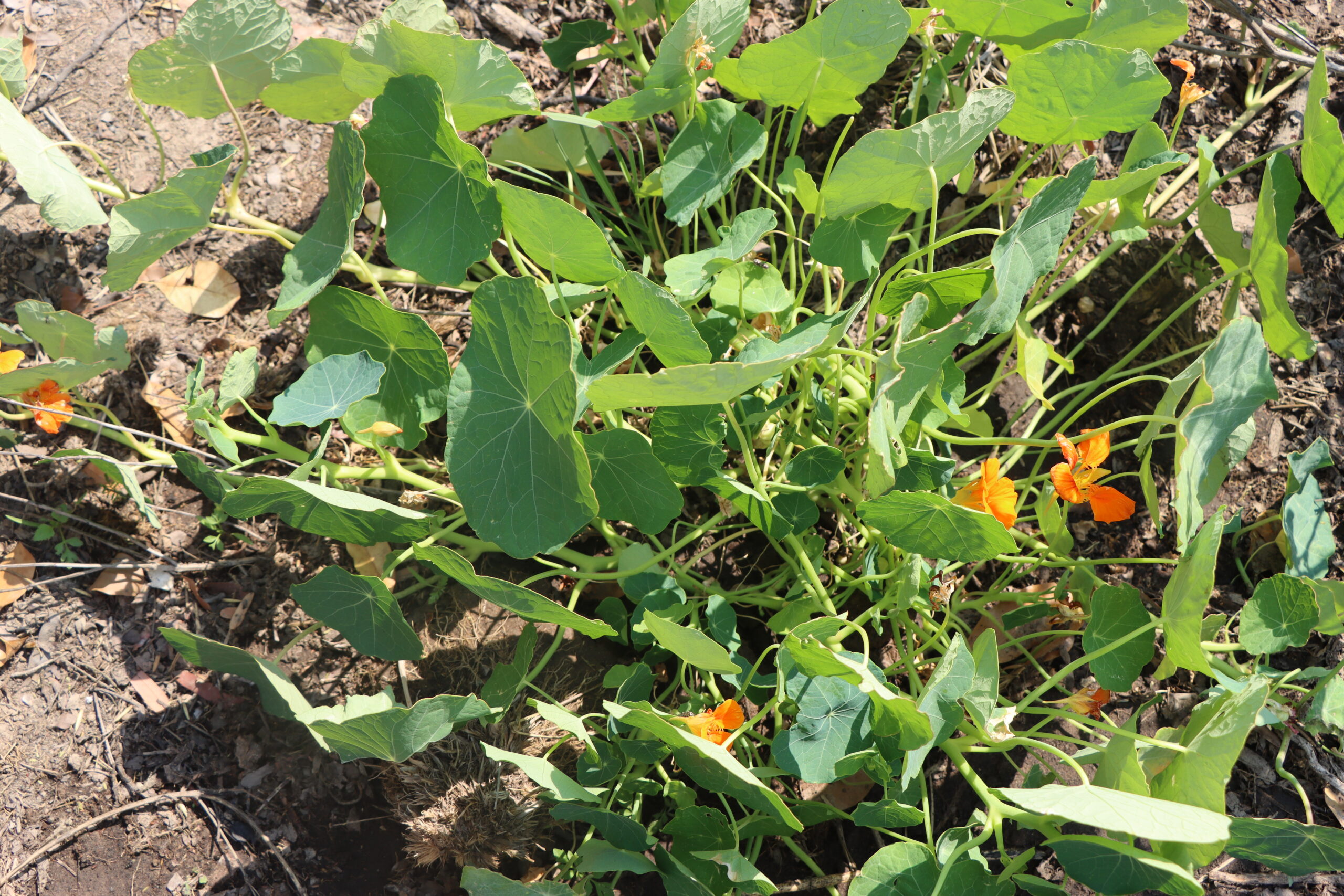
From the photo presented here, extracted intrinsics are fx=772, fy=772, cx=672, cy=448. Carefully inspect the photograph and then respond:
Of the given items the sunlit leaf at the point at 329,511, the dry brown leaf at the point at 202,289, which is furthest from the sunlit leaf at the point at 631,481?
the dry brown leaf at the point at 202,289

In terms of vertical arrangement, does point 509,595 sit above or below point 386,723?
above

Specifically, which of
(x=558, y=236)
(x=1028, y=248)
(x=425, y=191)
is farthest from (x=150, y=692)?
(x=1028, y=248)

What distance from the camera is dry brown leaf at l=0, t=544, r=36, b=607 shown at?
6.12 ft

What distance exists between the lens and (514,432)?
1396mm

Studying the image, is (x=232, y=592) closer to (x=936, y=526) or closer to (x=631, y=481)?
(x=631, y=481)

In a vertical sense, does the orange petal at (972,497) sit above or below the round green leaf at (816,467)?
above

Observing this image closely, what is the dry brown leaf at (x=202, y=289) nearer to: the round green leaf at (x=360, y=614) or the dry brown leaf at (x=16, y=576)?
the dry brown leaf at (x=16, y=576)

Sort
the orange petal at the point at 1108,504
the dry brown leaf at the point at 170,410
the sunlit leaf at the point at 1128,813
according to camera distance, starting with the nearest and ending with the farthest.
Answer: the sunlit leaf at the point at 1128,813 → the orange petal at the point at 1108,504 → the dry brown leaf at the point at 170,410

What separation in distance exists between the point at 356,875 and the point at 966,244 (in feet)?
7.50

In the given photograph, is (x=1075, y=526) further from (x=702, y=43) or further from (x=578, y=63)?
(x=578, y=63)

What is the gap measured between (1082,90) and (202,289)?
7.01 feet

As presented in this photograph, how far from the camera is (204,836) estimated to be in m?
1.84

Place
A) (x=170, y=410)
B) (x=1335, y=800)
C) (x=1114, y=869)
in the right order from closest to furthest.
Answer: (x=1114, y=869) → (x=1335, y=800) → (x=170, y=410)

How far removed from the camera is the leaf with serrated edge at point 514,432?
1281mm
